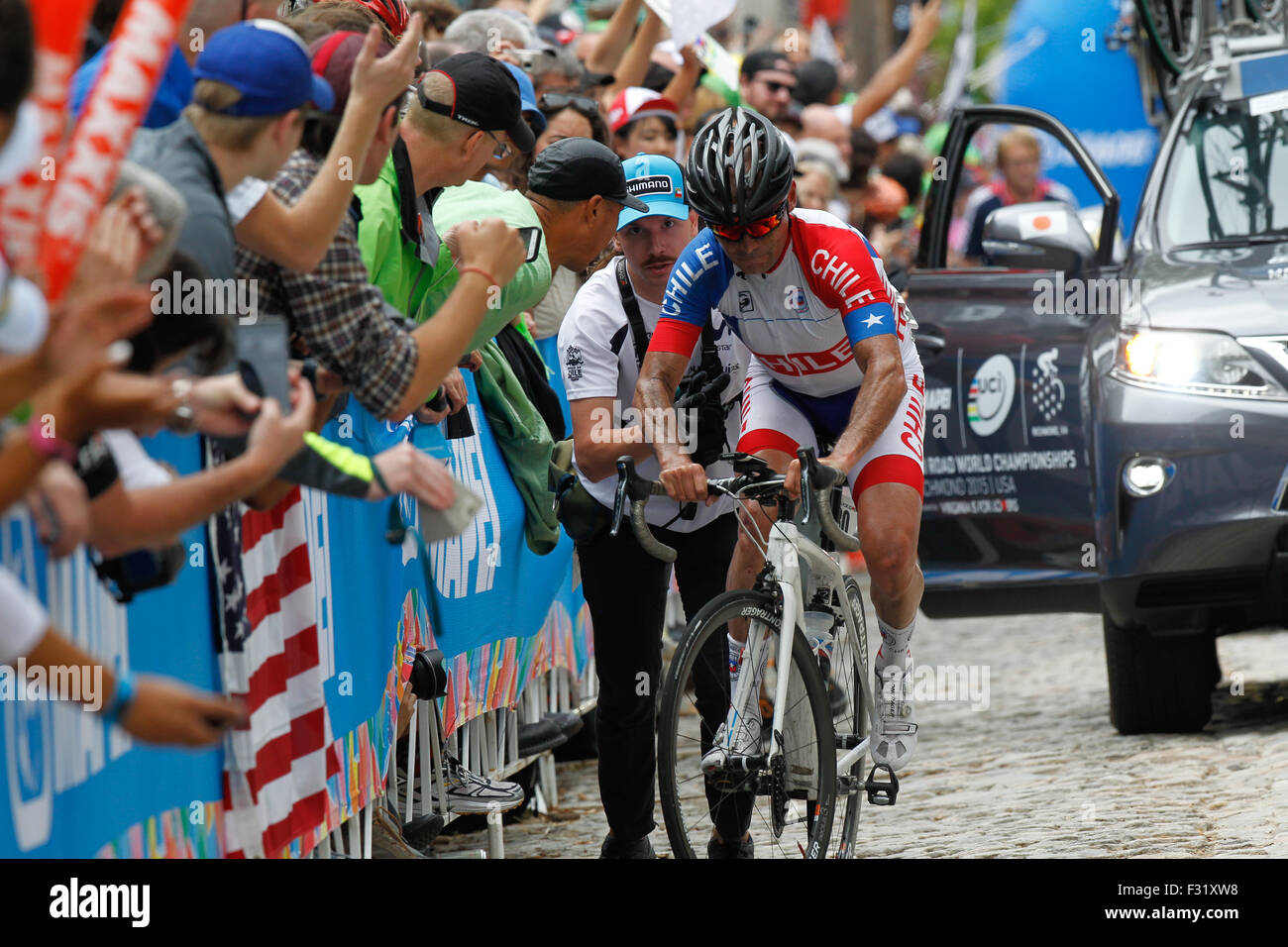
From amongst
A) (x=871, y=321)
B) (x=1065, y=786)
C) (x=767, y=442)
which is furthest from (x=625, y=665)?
(x=1065, y=786)

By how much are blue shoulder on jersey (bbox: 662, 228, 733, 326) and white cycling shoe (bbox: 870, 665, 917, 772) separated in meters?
1.33

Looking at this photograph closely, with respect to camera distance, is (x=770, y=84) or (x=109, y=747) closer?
(x=109, y=747)

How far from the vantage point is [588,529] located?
5.75 meters

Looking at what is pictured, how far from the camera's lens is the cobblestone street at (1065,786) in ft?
19.3

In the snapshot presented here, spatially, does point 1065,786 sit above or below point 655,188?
below

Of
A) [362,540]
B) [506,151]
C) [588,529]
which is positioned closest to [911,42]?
[506,151]

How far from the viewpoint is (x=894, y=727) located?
582 cm

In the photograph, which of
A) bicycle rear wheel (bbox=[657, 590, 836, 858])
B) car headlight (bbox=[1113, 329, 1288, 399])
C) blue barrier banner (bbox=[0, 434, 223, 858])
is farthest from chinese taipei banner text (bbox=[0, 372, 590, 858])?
car headlight (bbox=[1113, 329, 1288, 399])

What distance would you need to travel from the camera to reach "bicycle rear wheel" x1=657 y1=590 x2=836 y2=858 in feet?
16.0

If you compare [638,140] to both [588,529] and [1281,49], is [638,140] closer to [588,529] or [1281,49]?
[1281,49]

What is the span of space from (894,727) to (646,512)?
3.46 ft

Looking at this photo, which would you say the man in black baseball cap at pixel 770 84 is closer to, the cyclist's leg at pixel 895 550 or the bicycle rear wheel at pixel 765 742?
the cyclist's leg at pixel 895 550

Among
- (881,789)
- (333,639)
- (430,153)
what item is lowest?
(881,789)
